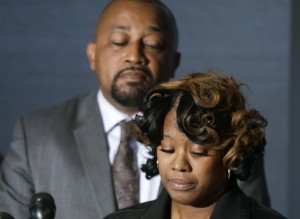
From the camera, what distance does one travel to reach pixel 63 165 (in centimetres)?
213

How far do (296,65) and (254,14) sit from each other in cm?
17

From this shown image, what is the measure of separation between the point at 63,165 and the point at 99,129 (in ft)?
0.35

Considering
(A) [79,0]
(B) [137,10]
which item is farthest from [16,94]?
(B) [137,10]

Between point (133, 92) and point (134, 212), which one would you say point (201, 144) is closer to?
point (134, 212)

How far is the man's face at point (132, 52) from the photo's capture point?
2.09 m

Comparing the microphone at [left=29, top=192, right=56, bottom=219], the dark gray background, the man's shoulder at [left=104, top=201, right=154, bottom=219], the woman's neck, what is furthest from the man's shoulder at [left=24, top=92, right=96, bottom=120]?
the microphone at [left=29, top=192, right=56, bottom=219]

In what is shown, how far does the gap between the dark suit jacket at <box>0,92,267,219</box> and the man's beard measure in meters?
0.09

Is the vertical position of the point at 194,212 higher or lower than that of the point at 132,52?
lower

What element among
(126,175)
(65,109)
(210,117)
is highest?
(210,117)

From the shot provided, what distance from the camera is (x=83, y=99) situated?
2.27 meters

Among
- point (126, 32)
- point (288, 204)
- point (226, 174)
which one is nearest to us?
point (226, 174)

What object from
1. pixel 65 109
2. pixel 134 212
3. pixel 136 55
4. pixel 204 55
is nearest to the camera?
pixel 134 212

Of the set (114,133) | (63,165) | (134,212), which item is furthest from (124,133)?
(134,212)

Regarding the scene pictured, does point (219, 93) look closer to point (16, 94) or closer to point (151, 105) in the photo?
point (151, 105)
